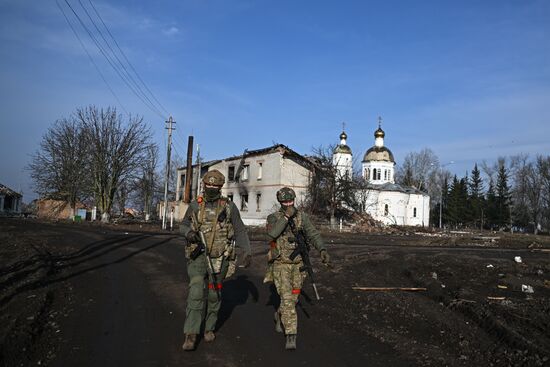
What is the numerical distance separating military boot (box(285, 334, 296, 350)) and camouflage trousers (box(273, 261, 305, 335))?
108 millimetres

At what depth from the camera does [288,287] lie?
601 cm

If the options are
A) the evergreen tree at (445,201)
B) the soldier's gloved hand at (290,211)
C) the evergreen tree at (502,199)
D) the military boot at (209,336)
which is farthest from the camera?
the evergreen tree at (445,201)

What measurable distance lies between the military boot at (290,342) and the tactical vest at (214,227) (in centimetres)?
133

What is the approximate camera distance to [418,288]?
9969mm

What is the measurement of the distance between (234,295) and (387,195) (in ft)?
193

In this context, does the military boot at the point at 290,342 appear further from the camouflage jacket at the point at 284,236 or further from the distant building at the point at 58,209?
the distant building at the point at 58,209

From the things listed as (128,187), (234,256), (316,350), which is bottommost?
(316,350)

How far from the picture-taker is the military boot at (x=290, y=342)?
560 cm

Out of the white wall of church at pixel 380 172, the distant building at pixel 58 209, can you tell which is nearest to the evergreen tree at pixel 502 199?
the white wall of church at pixel 380 172

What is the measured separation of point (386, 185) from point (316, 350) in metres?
64.4

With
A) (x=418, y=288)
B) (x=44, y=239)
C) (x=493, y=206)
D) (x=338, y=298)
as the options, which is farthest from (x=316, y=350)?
(x=493, y=206)

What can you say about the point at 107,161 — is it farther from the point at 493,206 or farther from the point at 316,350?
the point at 493,206

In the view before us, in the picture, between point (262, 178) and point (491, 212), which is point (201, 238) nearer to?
point (262, 178)

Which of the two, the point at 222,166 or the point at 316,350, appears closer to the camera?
the point at 316,350
